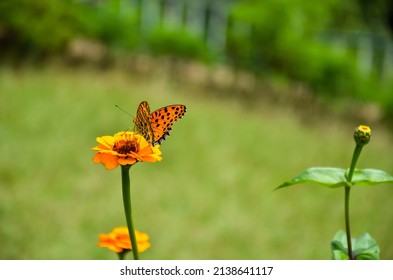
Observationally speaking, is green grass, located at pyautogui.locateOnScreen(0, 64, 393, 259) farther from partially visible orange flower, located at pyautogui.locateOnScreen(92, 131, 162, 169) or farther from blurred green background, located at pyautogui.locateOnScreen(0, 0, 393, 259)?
partially visible orange flower, located at pyautogui.locateOnScreen(92, 131, 162, 169)

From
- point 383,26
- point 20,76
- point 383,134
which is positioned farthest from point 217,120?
point 383,26

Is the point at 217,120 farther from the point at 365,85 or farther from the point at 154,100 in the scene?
the point at 365,85

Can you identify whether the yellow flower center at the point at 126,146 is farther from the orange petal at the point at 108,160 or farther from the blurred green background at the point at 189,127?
the blurred green background at the point at 189,127

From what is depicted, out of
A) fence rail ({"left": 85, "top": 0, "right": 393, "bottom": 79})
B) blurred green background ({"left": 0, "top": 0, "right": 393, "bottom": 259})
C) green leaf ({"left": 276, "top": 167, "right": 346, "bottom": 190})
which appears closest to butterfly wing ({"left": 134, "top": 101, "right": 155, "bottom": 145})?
green leaf ({"left": 276, "top": 167, "right": 346, "bottom": 190})

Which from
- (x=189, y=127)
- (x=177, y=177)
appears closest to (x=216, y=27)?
(x=189, y=127)

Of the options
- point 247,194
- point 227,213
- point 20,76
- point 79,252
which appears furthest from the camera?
point 20,76

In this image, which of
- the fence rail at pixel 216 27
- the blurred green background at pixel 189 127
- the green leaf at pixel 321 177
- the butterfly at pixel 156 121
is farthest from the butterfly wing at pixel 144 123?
the fence rail at pixel 216 27
